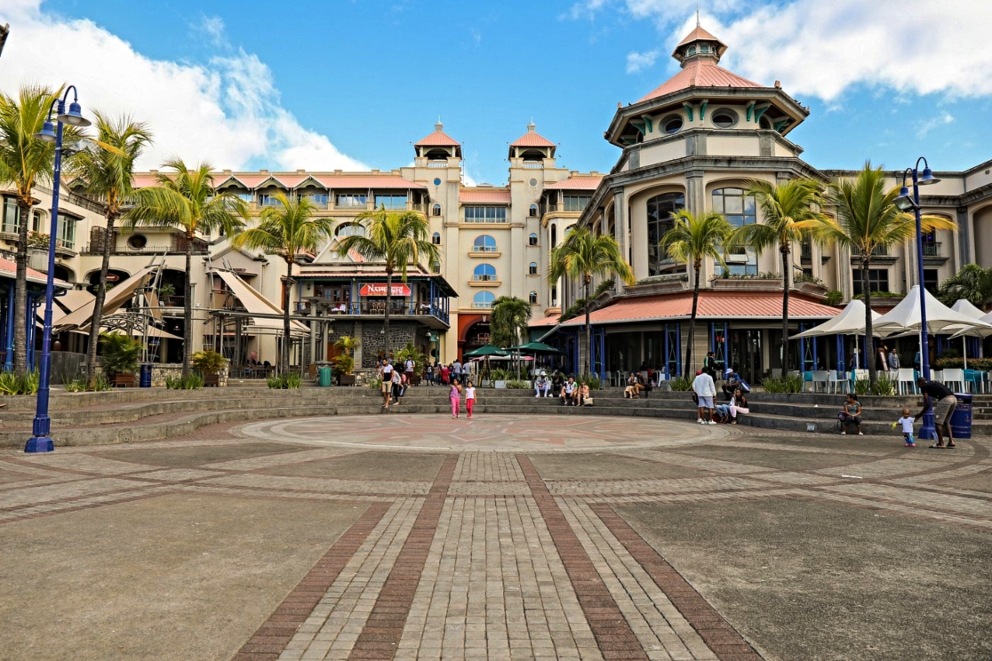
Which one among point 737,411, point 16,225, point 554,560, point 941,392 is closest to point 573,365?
point 737,411

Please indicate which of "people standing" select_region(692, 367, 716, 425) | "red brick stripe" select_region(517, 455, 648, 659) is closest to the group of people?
"people standing" select_region(692, 367, 716, 425)

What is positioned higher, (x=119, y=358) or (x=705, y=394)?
(x=119, y=358)

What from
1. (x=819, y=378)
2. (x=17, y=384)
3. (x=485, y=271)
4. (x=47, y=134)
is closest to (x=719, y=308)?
(x=819, y=378)

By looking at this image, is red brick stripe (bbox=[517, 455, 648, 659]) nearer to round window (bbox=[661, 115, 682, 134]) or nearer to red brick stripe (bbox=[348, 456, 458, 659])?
red brick stripe (bbox=[348, 456, 458, 659])

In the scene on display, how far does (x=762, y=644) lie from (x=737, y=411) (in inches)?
610

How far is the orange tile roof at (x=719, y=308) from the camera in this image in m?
26.4

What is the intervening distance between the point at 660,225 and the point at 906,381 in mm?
15659

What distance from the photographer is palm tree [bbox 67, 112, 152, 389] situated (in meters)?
17.7

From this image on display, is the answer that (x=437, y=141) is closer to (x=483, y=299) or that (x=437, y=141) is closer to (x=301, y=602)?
(x=483, y=299)

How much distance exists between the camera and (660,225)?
1244 inches

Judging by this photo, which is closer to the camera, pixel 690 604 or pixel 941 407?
pixel 690 604

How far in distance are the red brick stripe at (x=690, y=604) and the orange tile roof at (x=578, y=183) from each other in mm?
53383

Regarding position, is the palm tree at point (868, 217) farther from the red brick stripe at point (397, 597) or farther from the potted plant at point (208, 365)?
the potted plant at point (208, 365)

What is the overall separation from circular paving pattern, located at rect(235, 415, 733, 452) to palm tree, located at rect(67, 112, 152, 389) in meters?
6.48
